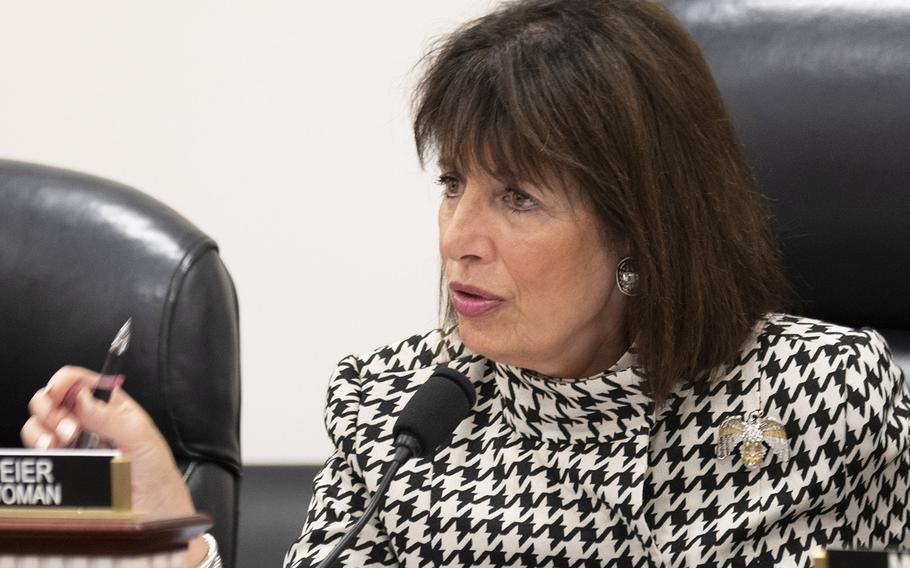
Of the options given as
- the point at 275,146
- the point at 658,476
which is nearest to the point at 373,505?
the point at 658,476

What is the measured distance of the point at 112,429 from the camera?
1235 mm

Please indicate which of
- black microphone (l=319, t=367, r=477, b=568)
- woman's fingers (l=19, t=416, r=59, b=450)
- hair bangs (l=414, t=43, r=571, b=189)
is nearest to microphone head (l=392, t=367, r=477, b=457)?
black microphone (l=319, t=367, r=477, b=568)

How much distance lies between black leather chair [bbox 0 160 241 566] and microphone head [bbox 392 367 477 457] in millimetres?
267

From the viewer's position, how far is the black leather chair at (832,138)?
5.36 ft

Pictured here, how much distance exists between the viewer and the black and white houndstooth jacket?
4.77ft

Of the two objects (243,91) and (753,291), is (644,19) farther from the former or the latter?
(243,91)

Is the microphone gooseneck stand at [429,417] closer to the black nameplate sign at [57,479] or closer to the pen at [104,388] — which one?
the pen at [104,388]

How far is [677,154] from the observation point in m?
1.49

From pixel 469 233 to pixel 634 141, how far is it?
20cm

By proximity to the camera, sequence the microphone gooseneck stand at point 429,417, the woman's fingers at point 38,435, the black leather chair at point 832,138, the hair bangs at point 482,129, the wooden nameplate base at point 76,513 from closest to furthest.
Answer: the wooden nameplate base at point 76,513 < the woman's fingers at point 38,435 < the microphone gooseneck stand at point 429,417 < the hair bangs at point 482,129 < the black leather chair at point 832,138

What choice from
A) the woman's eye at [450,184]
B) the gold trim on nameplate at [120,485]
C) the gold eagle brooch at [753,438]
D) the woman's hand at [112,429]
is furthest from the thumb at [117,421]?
the gold eagle brooch at [753,438]

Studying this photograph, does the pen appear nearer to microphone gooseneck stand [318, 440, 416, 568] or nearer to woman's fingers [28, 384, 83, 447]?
woman's fingers [28, 384, 83, 447]

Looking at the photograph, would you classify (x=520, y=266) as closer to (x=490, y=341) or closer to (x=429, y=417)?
(x=490, y=341)

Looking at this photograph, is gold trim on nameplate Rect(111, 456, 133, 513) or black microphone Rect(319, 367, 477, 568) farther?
black microphone Rect(319, 367, 477, 568)
